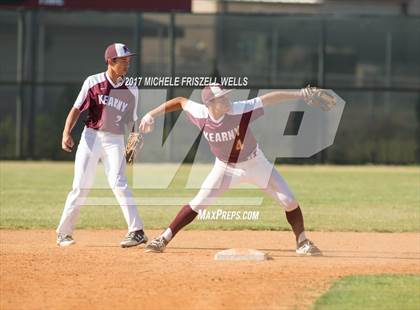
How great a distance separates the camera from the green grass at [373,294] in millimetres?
8281

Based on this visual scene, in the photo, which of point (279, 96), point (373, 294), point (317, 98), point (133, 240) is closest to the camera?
point (373, 294)

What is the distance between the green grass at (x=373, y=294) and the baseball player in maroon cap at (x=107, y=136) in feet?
10.8

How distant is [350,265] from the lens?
1050 centimetres

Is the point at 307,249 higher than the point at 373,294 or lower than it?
lower

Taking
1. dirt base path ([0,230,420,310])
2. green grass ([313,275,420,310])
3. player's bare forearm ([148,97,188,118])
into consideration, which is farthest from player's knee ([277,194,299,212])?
green grass ([313,275,420,310])

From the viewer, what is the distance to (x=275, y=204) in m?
18.1

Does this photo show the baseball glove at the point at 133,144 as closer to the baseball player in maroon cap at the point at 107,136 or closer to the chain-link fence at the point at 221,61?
the baseball player in maroon cap at the point at 107,136

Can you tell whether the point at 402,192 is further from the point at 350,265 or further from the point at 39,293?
the point at 39,293

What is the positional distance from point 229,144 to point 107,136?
1707mm

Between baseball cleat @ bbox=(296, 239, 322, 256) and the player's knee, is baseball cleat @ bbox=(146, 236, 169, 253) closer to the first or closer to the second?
the player's knee

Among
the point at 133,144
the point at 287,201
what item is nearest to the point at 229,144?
the point at 287,201

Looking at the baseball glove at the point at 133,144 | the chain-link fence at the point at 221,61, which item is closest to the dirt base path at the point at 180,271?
the baseball glove at the point at 133,144

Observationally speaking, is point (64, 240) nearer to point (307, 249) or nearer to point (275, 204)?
point (307, 249)

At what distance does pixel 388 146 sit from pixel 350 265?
17.4 metres
